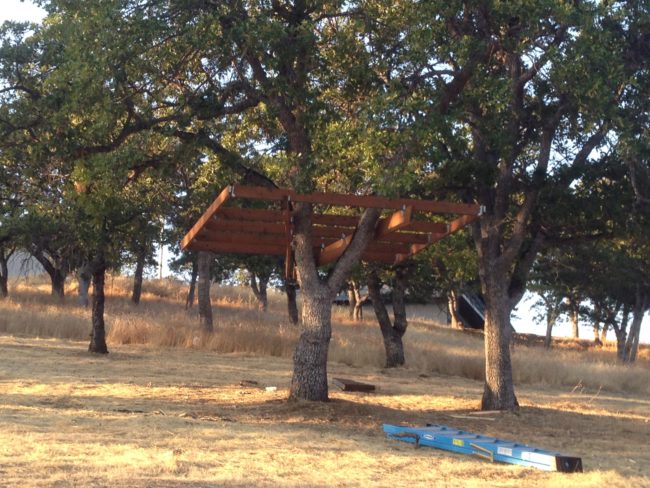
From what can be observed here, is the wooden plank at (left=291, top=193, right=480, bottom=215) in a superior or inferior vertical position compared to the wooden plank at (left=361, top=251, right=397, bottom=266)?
superior

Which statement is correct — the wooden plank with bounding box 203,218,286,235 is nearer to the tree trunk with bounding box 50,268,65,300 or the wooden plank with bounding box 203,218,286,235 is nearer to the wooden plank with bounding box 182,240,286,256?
the wooden plank with bounding box 182,240,286,256

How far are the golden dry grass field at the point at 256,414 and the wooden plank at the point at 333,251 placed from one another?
220cm

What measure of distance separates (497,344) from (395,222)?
3.38m

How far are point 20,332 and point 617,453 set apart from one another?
18.6 m

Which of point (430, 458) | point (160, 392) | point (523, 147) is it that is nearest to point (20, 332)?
point (160, 392)

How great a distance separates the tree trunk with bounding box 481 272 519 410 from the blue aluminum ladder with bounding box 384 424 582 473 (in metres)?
3.35

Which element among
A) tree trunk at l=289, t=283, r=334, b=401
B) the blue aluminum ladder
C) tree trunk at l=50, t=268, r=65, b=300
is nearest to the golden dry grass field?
the blue aluminum ladder

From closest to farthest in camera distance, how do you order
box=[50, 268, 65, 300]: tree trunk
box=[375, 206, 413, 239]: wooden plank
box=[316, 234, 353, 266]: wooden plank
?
box=[375, 206, 413, 239]: wooden plank < box=[316, 234, 353, 266]: wooden plank < box=[50, 268, 65, 300]: tree trunk

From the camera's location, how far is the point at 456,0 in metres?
10.9

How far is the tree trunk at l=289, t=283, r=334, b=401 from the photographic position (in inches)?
461

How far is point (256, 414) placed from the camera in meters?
11.3

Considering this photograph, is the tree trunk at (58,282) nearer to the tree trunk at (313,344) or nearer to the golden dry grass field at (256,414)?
the golden dry grass field at (256,414)

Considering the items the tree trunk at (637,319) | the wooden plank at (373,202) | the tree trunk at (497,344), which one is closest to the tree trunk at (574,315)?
the tree trunk at (637,319)

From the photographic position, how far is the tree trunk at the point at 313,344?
38.4ft
